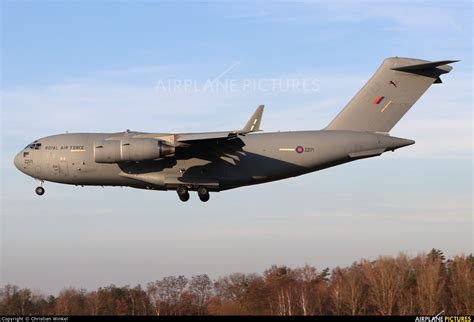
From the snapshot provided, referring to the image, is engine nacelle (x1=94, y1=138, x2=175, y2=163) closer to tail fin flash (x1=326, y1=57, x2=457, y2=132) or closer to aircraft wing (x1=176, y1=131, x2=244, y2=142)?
aircraft wing (x1=176, y1=131, x2=244, y2=142)

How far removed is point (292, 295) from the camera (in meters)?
25.0

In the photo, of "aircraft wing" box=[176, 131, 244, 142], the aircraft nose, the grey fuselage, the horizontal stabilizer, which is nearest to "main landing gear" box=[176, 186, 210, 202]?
the grey fuselage

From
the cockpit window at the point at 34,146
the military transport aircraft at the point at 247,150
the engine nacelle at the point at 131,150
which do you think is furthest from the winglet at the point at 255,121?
the cockpit window at the point at 34,146

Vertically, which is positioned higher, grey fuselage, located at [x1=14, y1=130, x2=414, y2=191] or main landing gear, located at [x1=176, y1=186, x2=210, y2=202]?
grey fuselage, located at [x1=14, y1=130, x2=414, y2=191]

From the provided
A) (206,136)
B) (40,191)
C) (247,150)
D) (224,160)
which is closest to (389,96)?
(247,150)

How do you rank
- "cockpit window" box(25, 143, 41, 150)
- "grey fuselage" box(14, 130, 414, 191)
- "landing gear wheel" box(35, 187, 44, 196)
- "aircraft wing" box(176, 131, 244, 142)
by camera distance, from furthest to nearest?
"landing gear wheel" box(35, 187, 44, 196) → "cockpit window" box(25, 143, 41, 150) → "grey fuselage" box(14, 130, 414, 191) → "aircraft wing" box(176, 131, 244, 142)

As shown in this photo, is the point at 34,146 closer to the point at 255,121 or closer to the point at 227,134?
the point at 227,134

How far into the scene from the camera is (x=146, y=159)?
2381 centimetres

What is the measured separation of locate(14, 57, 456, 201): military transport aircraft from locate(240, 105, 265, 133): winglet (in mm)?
1584

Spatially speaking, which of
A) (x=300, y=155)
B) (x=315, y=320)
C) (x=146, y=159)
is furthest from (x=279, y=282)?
(x=315, y=320)

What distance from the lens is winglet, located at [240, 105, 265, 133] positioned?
22250 mm

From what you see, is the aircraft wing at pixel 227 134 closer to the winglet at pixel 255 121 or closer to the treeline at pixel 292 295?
the winglet at pixel 255 121

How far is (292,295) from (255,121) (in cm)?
572

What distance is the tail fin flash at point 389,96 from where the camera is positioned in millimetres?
24891
